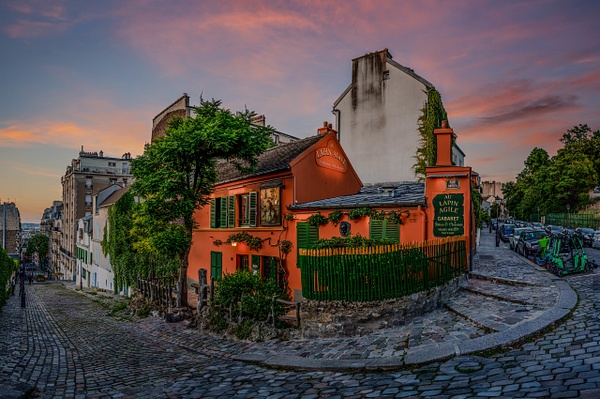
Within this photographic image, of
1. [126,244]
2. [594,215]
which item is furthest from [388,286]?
[594,215]

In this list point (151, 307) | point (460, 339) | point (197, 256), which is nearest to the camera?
point (460, 339)

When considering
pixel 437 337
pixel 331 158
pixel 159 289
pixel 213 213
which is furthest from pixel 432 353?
pixel 213 213

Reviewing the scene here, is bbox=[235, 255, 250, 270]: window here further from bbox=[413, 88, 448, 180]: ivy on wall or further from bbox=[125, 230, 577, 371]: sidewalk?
bbox=[413, 88, 448, 180]: ivy on wall

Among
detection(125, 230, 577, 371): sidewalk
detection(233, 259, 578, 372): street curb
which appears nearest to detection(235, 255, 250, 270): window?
detection(125, 230, 577, 371): sidewalk

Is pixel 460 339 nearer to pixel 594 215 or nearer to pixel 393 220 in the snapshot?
pixel 393 220

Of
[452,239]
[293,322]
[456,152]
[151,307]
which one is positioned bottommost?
[151,307]

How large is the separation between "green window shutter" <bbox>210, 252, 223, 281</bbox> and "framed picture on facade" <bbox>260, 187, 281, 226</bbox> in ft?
14.4

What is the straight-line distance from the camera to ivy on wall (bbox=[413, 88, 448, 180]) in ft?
77.5

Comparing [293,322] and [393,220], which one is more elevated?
[393,220]

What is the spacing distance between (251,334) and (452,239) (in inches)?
279

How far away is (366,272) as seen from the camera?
1009 centimetres

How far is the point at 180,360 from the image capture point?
10.2 m

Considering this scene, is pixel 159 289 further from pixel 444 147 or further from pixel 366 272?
pixel 444 147

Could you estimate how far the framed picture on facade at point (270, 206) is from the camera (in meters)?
16.4
